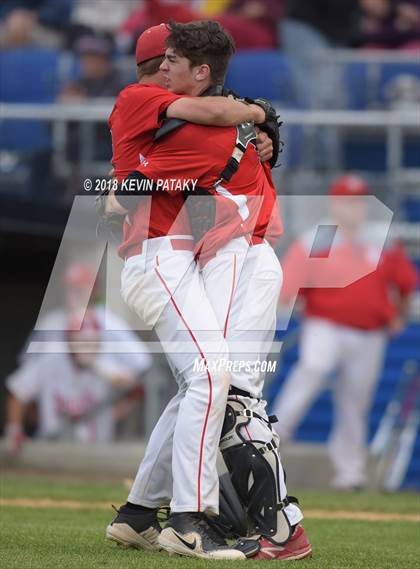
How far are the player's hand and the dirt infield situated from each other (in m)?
2.56

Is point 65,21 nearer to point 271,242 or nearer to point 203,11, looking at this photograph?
point 203,11

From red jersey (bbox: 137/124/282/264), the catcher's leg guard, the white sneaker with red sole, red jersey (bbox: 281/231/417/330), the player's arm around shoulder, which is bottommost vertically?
red jersey (bbox: 281/231/417/330)

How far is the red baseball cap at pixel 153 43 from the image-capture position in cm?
453

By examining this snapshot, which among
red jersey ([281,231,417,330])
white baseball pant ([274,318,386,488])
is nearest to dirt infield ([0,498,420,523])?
white baseball pant ([274,318,386,488])

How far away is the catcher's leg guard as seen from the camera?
14.3 feet

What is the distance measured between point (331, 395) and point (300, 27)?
3670 millimetres

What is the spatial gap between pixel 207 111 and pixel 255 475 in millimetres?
1251

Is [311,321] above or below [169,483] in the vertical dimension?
below

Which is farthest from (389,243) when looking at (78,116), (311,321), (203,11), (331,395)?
(203,11)

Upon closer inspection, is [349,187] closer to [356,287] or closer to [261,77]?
[356,287]

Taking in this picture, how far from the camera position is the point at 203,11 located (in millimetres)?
12805

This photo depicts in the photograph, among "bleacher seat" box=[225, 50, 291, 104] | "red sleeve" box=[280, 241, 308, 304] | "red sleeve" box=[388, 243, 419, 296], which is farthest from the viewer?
"bleacher seat" box=[225, 50, 291, 104]

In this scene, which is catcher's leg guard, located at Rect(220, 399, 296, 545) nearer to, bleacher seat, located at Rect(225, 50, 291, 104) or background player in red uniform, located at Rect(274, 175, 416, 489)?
background player in red uniform, located at Rect(274, 175, 416, 489)

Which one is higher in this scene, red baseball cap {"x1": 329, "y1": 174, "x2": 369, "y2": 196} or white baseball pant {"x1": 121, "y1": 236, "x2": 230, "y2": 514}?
white baseball pant {"x1": 121, "y1": 236, "x2": 230, "y2": 514}
